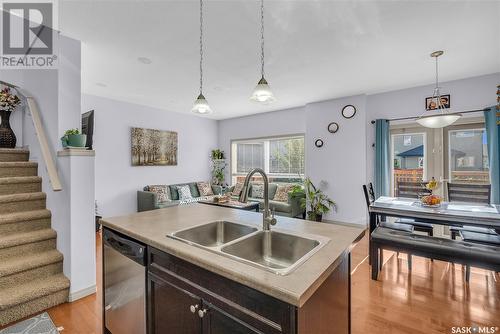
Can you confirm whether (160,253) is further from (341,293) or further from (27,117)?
(27,117)

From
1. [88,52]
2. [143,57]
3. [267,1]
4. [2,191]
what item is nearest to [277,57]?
[267,1]

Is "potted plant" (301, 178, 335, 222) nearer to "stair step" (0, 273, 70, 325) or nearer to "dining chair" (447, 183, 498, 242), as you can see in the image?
"dining chair" (447, 183, 498, 242)

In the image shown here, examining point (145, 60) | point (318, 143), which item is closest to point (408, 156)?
point (318, 143)

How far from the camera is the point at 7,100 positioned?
2.89 meters

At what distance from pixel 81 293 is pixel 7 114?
2.40 meters

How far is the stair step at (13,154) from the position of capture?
110 inches

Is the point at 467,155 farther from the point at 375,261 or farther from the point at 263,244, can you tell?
the point at 263,244

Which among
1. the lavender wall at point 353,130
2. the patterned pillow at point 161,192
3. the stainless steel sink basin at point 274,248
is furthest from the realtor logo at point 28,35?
the lavender wall at point 353,130

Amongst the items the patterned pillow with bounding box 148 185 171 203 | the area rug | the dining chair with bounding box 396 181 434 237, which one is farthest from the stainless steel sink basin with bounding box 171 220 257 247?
the patterned pillow with bounding box 148 185 171 203

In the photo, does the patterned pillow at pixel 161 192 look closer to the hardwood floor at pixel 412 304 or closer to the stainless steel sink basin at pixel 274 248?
the hardwood floor at pixel 412 304

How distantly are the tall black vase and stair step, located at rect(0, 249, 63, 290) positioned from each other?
162cm

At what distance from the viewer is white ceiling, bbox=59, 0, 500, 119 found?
2.04 metres

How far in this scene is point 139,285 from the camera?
1.41 meters

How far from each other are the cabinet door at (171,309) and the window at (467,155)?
4555 mm
